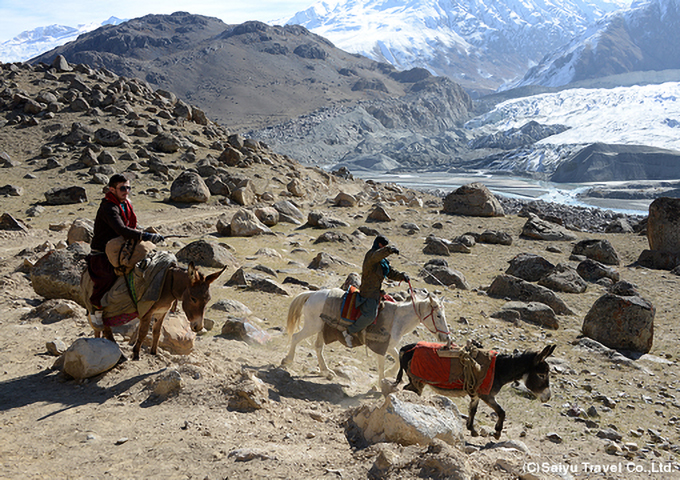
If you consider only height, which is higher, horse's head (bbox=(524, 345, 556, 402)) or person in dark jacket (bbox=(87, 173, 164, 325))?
person in dark jacket (bbox=(87, 173, 164, 325))

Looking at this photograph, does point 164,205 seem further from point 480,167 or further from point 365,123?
point 365,123

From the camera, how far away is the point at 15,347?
278 inches

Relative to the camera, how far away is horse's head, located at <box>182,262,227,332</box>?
6199mm

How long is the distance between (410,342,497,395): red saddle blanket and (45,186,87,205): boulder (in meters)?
20.1

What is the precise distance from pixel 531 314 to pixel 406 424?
831 centimetres

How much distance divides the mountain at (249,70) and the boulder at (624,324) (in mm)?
107199

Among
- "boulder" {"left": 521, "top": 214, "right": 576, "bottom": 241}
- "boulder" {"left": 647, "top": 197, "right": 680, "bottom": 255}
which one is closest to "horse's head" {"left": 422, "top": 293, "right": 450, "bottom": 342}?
"boulder" {"left": 647, "top": 197, "right": 680, "bottom": 255}

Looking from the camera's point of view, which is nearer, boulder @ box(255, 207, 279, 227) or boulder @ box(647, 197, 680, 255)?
boulder @ box(647, 197, 680, 255)

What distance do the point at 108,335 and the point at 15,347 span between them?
173 cm

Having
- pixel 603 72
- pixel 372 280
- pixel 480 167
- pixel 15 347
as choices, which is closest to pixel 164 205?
pixel 15 347

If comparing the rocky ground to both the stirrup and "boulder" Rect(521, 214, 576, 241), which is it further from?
"boulder" Rect(521, 214, 576, 241)

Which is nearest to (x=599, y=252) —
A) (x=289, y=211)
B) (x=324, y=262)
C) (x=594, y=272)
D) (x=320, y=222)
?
(x=594, y=272)

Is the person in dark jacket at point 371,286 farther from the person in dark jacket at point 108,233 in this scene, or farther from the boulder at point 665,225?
the boulder at point 665,225

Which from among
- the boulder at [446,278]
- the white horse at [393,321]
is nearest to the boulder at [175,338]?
the white horse at [393,321]
